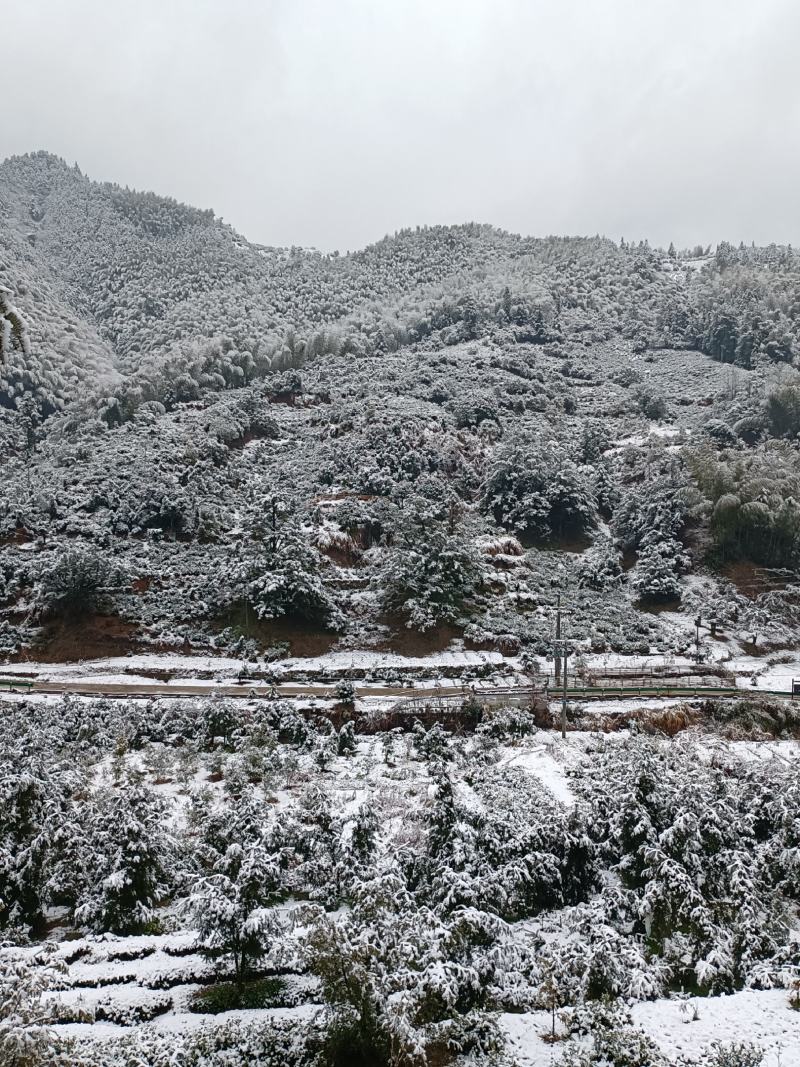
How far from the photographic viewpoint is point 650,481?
55344 mm

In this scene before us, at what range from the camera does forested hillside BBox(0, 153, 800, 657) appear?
4088 cm

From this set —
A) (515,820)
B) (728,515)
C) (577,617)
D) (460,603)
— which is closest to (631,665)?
(577,617)

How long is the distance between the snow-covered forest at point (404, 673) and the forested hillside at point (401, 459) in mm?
339

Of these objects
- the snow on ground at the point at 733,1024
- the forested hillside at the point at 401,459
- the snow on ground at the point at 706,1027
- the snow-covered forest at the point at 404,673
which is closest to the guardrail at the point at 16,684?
the snow-covered forest at the point at 404,673

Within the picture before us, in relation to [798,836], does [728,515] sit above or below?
above

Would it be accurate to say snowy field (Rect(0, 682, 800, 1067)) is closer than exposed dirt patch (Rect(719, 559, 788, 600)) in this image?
Yes

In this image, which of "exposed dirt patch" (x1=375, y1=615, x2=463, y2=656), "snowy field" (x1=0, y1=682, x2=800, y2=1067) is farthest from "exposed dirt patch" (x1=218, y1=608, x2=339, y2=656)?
"snowy field" (x1=0, y1=682, x2=800, y2=1067)

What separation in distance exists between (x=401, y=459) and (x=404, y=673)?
25.0 metres

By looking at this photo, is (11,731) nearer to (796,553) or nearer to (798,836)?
(798,836)

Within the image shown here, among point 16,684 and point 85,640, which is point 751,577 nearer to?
point 85,640

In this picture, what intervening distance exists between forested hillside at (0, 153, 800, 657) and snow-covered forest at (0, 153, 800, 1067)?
34cm

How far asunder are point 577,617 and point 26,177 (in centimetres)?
19648

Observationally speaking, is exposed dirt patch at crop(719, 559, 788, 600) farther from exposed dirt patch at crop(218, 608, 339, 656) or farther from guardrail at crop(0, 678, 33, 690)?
guardrail at crop(0, 678, 33, 690)

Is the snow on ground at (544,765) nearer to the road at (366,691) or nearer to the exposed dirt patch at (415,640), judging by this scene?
the road at (366,691)
